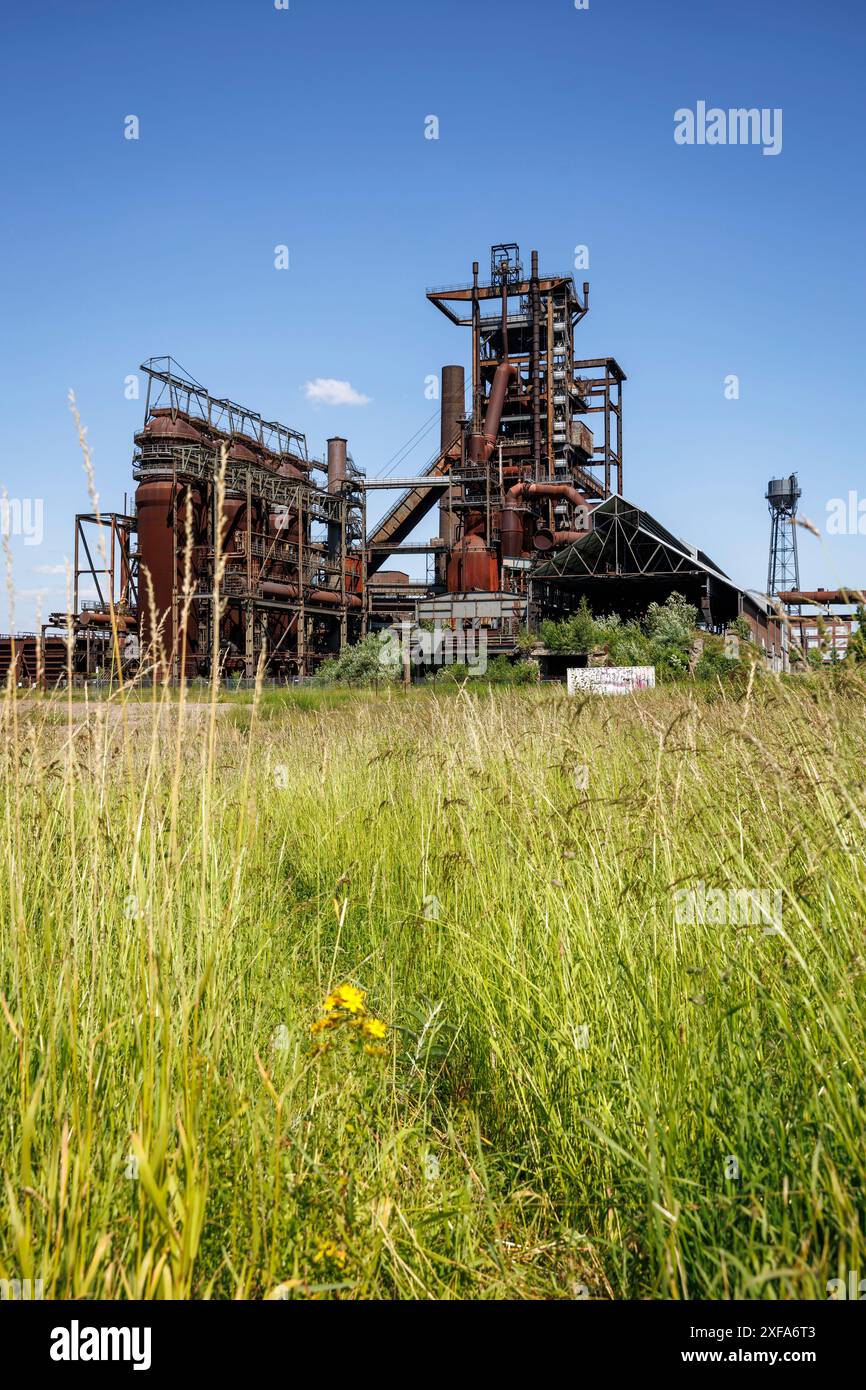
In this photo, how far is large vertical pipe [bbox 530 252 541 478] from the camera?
44338 millimetres

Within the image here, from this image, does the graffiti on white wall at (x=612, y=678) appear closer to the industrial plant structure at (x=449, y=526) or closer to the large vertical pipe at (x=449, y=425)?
the industrial plant structure at (x=449, y=526)

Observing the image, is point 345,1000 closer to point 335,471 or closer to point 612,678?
point 612,678

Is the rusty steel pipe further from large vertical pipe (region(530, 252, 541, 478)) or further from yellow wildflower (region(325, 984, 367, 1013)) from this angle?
yellow wildflower (region(325, 984, 367, 1013))

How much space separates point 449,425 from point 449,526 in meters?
6.32

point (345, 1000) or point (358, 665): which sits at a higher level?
point (358, 665)

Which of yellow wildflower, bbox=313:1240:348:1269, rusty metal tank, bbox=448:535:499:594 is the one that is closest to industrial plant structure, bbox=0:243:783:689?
rusty metal tank, bbox=448:535:499:594

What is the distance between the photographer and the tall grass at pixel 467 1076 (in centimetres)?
159

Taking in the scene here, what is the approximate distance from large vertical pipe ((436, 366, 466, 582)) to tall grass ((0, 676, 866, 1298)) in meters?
40.0

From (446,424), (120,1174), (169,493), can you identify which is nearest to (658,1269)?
(120,1174)

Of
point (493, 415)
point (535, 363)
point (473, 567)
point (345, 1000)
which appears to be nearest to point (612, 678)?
point (345, 1000)

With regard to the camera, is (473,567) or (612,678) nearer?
(612,678)

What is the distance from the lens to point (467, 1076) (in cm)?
282

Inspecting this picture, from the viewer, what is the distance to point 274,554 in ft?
118

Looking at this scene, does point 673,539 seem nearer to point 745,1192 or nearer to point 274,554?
point 274,554
